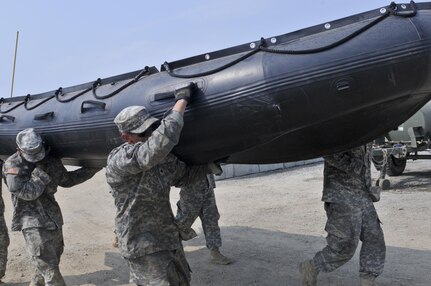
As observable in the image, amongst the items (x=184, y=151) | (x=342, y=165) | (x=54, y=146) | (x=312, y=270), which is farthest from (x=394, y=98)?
(x=54, y=146)

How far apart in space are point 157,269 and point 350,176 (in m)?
1.63

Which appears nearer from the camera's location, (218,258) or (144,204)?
(144,204)

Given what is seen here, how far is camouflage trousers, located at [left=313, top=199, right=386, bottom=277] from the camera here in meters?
3.41

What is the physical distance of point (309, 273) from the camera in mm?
3619

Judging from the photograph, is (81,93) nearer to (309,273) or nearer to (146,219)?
(146,219)

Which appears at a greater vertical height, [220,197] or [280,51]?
[280,51]

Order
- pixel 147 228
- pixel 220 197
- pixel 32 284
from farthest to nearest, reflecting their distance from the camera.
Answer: pixel 220 197 → pixel 32 284 → pixel 147 228

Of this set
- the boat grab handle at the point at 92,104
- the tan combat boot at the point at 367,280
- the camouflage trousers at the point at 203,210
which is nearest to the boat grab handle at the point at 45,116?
the boat grab handle at the point at 92,104

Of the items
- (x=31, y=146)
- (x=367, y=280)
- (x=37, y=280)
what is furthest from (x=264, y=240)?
(x=31, y=146)

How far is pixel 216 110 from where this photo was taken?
2830mm

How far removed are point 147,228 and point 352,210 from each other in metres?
1.53

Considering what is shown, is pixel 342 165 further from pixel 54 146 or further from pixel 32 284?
pixel 32 284

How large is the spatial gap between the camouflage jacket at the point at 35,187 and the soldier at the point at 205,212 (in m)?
1.04

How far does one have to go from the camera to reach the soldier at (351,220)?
3426mm
